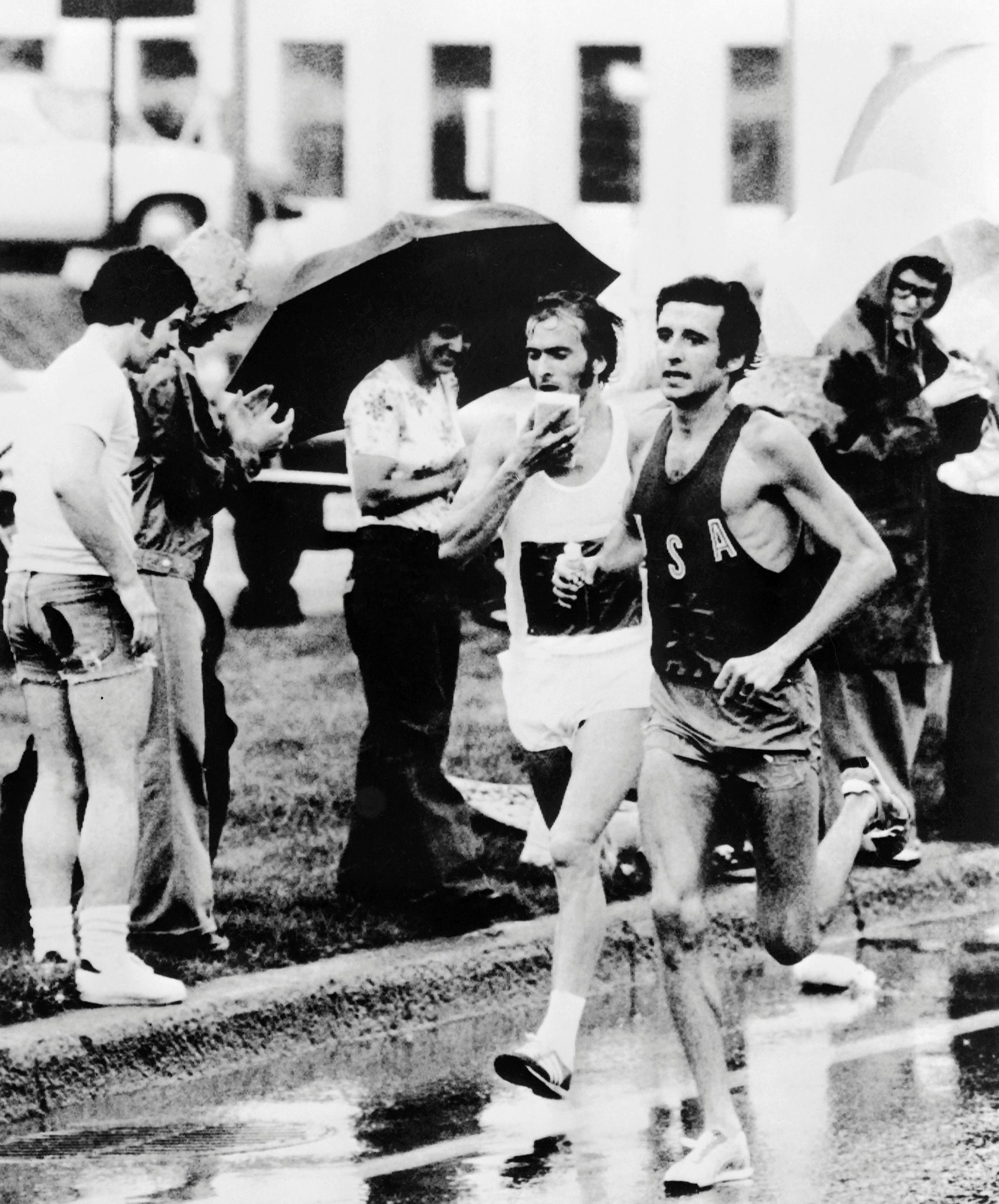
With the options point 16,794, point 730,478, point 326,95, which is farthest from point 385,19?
point 16,794

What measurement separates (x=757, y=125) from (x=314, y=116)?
5.10 feet

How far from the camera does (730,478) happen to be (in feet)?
19.1

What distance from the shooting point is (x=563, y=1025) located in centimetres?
613

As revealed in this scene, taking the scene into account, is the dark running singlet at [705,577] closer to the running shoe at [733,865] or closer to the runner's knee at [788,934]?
the runner's knee at [788,934]

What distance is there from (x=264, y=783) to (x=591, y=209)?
7.35 ft

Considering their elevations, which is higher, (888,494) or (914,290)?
Answer: (914,290)

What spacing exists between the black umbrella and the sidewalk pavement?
5.88 feet

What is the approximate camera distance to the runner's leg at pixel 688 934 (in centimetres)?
550

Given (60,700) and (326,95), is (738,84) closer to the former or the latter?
(326,95)

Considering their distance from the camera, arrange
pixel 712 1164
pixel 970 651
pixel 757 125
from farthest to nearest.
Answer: pixel 970 651 < pixel 757 125 < pixel 712 1164

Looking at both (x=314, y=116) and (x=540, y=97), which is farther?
(x=540, y=97)

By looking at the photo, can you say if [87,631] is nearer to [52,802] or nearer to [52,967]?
[52,802]

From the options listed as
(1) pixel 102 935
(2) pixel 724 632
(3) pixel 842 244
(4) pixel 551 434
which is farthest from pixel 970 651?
(1) pixel 102 935

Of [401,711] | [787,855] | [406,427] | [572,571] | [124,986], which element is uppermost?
[406,427]
